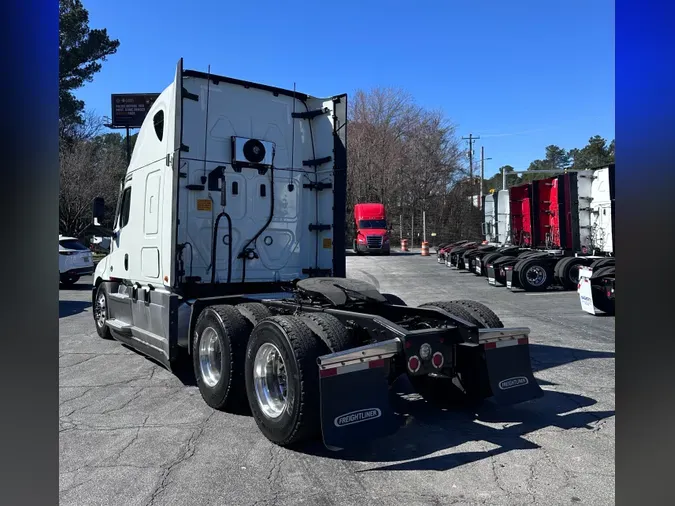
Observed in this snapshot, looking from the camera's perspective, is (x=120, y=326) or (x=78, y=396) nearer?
(x=78, y=396)

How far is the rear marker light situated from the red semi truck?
3009 cm

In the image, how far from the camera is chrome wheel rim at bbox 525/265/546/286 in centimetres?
1664

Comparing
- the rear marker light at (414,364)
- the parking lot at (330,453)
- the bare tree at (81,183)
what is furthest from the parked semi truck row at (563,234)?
the bare tree at (81,183)

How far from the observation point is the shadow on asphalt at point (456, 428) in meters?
4.13

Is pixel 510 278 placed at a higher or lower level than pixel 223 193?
lower

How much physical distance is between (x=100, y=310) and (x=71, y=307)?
210 inches

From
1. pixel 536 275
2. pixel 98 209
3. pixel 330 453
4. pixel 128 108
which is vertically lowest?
pixel 330 453

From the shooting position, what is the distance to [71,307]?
1383cm

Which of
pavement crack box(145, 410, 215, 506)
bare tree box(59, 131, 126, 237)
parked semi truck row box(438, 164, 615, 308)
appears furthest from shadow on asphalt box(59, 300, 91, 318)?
bare tree box(59, 131, 126, 237)

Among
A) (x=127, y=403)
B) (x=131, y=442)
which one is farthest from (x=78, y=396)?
(x=131, y=442)

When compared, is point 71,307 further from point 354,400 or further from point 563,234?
point 563,234

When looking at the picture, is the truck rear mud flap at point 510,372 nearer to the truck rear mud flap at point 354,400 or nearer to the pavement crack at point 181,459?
the truck rear mud flap at point 354,400

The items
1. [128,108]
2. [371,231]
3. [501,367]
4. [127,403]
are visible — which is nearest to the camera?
[501,367]
